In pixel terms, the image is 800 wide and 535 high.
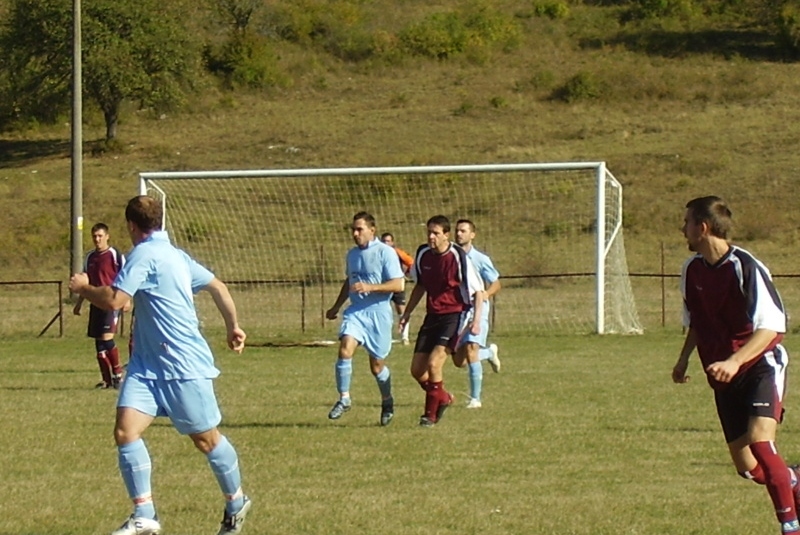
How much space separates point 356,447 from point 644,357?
952 centimetres

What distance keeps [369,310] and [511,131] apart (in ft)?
129

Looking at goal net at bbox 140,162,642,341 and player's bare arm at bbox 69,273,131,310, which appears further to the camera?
goal net at bbox 140,162,642,341

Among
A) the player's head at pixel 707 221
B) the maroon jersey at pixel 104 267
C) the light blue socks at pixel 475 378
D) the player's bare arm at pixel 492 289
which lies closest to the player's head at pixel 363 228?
the player's bare arm at pixel 492 289

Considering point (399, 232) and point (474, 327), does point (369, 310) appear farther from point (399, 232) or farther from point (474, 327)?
point (399, 232)

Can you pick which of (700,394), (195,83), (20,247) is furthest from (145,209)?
(195,83)

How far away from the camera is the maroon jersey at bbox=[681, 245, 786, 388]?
22.0 feet

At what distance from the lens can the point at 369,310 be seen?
40.4 feet

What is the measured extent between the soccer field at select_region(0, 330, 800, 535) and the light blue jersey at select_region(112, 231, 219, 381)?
1.03 meters

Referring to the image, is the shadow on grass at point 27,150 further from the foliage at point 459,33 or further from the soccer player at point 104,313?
the soccer player at point 104,313

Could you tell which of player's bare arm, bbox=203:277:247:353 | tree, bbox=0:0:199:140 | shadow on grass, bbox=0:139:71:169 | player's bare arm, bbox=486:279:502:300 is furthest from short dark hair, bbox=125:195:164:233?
shadow on grass, bbox=0:139:71:169

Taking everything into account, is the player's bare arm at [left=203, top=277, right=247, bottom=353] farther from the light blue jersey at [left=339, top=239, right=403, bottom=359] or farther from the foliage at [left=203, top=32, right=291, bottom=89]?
the foliage at [left=203, top=32, right=291, bottom=89]

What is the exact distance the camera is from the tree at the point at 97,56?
46750 millimetres

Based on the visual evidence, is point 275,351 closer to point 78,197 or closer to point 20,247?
point 78,197

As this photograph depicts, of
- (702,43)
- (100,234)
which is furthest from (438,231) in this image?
(702,43)
